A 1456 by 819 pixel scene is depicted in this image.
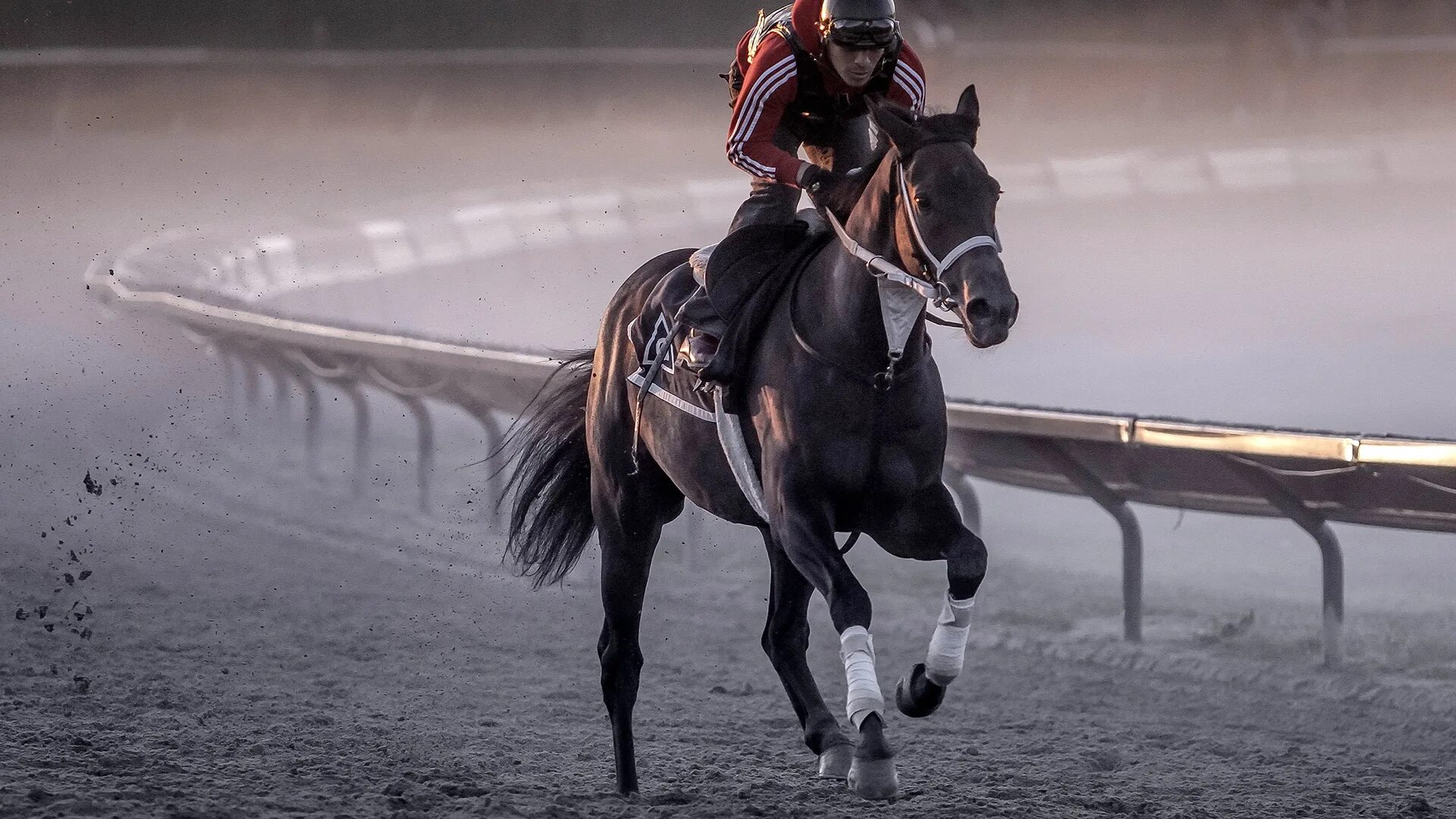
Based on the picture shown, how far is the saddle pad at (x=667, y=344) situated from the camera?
185 inches

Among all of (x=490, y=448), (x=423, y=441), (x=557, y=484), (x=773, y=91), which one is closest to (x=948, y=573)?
(x=773, y=91)

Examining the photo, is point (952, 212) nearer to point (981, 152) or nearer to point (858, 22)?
point (858, 22)

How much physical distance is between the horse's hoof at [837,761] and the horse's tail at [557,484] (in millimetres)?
1408

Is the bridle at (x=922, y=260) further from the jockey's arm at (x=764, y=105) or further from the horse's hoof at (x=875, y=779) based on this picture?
the horse's hoof at (x=875, y=779)

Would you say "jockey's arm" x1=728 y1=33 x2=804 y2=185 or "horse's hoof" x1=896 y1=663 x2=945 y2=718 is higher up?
"jockey's arm" x1=728 y1=33 x2=804 y2=185

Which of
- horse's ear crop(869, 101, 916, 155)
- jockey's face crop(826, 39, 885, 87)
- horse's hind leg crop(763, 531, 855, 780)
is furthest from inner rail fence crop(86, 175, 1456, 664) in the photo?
horse's ear crop(869, 101, 916, 155)

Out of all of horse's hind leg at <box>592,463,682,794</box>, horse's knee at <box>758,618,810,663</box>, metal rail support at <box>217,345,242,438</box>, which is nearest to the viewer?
horse's knee at <box>758,618,810,663</box>

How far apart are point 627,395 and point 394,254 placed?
13.0 m

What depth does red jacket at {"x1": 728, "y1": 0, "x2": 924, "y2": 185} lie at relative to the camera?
4391 mm

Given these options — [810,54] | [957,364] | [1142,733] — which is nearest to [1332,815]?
[1142,733]

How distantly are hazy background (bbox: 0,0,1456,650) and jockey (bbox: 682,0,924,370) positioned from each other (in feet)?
35.9

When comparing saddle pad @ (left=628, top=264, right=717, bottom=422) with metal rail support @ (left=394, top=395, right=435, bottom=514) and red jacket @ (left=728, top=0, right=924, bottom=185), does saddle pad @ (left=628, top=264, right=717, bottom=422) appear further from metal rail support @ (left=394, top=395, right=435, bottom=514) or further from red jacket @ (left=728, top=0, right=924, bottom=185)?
metal rail support @ (left=394, top=395, right=435, bottom=514)

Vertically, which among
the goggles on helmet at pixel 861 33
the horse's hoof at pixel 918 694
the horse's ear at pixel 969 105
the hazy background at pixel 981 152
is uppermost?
the hazy background at pixel 981 152

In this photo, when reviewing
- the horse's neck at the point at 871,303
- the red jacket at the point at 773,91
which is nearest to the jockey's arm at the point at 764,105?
the red jacket at the point at 773,91
